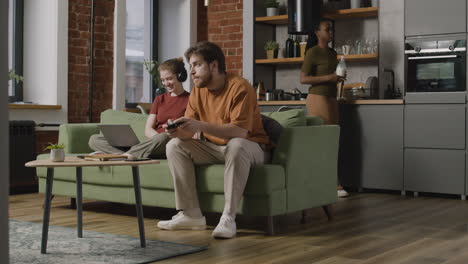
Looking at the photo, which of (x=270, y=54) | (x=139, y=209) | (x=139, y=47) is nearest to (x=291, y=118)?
(x=139, y=209)

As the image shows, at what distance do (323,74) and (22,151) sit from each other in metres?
2.77

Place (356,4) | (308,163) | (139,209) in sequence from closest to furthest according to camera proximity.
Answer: (139,209), (308,163), (356,4)

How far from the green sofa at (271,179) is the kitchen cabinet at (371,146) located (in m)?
1.78

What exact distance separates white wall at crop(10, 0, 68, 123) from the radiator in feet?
0.71

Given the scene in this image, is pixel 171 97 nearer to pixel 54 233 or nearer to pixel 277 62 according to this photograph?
pixel 54 233

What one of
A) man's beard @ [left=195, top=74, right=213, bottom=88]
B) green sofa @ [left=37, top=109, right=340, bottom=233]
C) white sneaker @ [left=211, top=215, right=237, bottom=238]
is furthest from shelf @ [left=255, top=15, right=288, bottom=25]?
white sneaker @ [left=211, top=215, right=237, bottom=238]

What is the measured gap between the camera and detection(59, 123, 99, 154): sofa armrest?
4.90 metres

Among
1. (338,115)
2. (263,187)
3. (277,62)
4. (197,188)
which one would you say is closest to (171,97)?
(197,188)

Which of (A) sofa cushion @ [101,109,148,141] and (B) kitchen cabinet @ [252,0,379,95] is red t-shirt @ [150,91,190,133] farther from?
(B) kitchen cabinet @ [252,0,379,95]

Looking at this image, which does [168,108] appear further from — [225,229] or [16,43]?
[16,43]

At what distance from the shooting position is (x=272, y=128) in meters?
3.83

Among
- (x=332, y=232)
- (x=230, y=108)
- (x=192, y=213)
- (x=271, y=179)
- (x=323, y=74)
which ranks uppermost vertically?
(x=323, y=74)

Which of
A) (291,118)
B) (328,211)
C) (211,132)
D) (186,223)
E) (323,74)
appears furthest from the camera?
(323,74)

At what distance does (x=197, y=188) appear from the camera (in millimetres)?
3822
